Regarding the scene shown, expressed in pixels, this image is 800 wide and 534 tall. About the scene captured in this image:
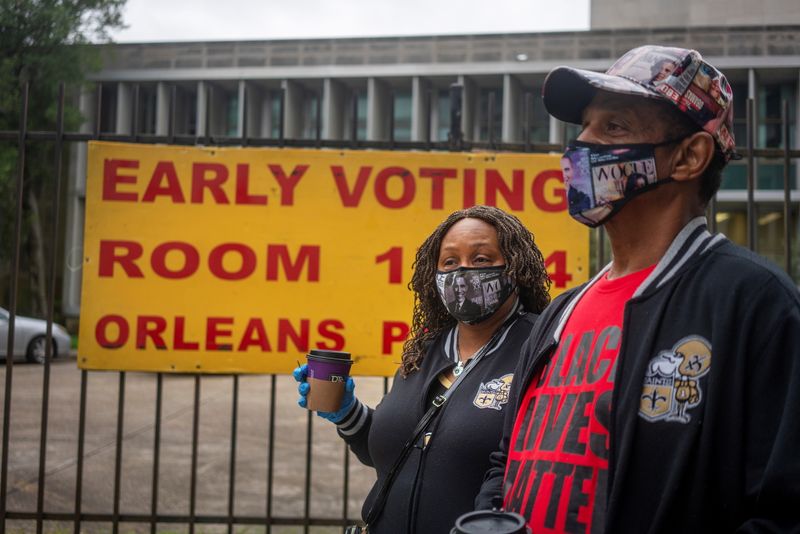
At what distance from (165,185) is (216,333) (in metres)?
0.87

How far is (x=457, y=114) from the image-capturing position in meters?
4.46

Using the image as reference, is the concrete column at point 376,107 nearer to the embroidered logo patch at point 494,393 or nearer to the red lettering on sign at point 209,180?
the red lettering on sign at point 209,180

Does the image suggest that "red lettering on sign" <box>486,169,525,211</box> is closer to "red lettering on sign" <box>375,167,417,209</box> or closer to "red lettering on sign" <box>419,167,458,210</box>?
"red lettering on sign" <box>419,167,458,210</box>

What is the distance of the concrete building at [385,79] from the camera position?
22.6 meters

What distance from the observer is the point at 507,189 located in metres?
4.18

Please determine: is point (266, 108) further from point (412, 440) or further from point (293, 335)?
point (412, 440)

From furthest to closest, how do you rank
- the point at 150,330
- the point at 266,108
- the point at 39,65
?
the point at 266,108 → the point at 39,65 → the point at 150,330

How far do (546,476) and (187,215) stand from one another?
3075 millimetres

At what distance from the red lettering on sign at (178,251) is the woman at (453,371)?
5.52ft

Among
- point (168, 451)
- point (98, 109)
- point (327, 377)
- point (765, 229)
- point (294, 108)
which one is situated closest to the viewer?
point (327, 377)

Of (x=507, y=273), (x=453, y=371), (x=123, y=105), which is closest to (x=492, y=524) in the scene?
(x=453, y=371)

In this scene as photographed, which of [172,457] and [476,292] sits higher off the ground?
[476,292]

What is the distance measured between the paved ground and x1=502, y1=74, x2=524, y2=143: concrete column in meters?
15.3

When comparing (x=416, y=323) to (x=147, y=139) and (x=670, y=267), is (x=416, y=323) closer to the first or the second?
(x=670, y=267)
